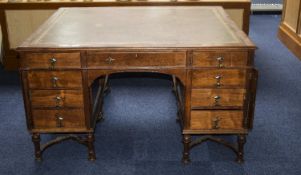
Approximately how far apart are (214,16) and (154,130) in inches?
45.3

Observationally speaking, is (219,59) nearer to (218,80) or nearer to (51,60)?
(218,80)

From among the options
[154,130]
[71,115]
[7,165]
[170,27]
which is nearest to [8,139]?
[7,165]

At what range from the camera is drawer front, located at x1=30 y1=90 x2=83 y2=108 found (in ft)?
10.2

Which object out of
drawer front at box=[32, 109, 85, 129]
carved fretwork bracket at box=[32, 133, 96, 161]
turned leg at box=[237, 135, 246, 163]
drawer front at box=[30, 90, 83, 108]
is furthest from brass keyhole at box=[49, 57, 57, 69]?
turned leg at box=[237, 135, 246, 163]

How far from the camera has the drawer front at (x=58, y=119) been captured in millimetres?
3178

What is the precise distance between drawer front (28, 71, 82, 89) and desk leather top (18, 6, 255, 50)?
0.20 meters

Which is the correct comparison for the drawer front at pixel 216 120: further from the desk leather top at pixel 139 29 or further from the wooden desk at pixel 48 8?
the wooden desk at pixel 48 8

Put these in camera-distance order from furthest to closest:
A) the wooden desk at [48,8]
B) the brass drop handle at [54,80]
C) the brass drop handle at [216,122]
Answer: the wooden desk at [48,8] → the brass drop handle at [216,122] → the brass drop handle at [54,80]

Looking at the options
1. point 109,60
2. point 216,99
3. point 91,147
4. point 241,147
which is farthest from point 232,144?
point 109,60

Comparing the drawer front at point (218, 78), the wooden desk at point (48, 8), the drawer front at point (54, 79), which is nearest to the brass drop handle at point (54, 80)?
the drawer front at point (54, 79)

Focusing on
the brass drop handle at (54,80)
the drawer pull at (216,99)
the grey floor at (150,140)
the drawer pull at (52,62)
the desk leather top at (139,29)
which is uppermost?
the desk leather top at (139,29)

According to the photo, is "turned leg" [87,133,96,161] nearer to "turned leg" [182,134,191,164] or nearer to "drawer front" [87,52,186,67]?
"drawer front" [87,52,186,67]

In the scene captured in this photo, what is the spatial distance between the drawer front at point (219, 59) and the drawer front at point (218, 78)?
45 millimetres

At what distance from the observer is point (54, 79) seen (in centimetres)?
306
